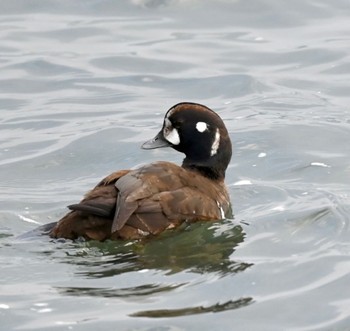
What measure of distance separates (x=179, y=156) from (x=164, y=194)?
9.62 ft

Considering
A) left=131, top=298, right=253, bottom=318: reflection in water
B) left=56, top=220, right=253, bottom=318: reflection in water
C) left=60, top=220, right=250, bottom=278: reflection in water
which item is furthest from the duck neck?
left=131, top=298, right=253, bottom=318: reflection in water

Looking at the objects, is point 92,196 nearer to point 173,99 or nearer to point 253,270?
point 253,270

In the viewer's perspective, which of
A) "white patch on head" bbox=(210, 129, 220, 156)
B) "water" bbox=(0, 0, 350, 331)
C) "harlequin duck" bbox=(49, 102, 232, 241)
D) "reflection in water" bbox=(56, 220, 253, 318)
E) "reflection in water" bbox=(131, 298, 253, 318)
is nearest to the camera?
"reflection in water" bbox=(131, 298, 253, 318)

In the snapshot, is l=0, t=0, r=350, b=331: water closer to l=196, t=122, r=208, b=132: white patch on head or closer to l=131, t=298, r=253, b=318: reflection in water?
l=131, t=298, r=253, b=318: reflection in water

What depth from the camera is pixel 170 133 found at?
1041 centimetres

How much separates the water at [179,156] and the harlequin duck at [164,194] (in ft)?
0.38

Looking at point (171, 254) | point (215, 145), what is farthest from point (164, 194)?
point (215, 145)

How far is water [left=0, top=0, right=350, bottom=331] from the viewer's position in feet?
26.2

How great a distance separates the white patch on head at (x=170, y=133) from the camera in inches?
409

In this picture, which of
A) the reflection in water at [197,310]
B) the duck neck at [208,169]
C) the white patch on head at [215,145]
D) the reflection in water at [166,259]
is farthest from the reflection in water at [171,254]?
the white patch on head at [215,145]

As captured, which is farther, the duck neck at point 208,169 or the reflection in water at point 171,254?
the duck neck at point 208,169

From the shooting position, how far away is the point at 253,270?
342 inches

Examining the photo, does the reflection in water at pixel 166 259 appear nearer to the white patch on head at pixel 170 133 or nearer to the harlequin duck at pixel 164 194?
the harlequin duck at pixel 164 194

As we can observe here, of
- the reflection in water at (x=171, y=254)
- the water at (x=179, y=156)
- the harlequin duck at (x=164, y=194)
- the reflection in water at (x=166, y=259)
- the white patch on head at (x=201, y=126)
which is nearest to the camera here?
the water at (x=179, y=156)
